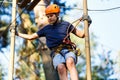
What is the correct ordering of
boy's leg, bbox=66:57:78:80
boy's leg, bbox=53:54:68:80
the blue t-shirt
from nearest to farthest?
boy's leg, bbox=66:57:78:80
boy's leg, bbox=53:54:68:80
the blue t-shirt

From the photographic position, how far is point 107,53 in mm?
15047

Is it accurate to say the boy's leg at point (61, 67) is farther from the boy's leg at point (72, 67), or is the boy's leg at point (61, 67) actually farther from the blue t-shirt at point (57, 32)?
the blue t-shirt at point (57, 32)

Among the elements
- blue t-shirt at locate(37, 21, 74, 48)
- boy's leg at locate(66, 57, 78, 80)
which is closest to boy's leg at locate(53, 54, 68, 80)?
boy's leg at locate(66, 57, 78, 80)

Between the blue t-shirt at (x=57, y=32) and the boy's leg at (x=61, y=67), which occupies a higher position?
the blue t-shirt at (x=57, y=32)

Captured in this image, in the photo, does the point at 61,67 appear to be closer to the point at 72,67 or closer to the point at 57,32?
the point at 72,67

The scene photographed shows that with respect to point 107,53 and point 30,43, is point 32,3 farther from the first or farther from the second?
point 107,53

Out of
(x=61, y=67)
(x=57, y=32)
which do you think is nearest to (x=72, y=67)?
(x=61, y=67)

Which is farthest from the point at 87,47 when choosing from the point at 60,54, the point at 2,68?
the point at 2,68

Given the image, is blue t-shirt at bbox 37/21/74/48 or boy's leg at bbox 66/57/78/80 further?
blue t-shirt at bbox 37/21/74/48

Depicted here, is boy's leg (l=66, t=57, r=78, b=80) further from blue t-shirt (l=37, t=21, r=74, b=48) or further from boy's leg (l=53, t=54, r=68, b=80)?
blue t-shirt (l=37, t=21, r=74, b=48)

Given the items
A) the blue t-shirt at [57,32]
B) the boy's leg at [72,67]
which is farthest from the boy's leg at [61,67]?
the blue t-shirt at [57,32]

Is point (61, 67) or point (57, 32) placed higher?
point (57, 32)

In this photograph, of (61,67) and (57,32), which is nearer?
(61,67)

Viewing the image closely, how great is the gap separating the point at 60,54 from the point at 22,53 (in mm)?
8503
